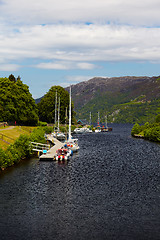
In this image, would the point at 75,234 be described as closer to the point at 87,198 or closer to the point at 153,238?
the point at 153,238

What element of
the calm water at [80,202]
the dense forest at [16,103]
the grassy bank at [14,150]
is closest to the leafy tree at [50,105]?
the dense forest at [16,103]

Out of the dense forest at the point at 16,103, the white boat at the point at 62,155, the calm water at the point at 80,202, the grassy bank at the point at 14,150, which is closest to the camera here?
the calm water at the point at 80,202

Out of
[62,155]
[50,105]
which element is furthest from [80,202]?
[50,105]

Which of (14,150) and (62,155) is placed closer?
(14,150)

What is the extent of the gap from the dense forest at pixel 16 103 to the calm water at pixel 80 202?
53.1m

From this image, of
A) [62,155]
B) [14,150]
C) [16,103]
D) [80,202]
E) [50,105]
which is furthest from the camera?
[50,105]

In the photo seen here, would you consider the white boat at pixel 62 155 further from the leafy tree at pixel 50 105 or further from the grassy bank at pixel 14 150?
the leafy tree at pixel 50 105

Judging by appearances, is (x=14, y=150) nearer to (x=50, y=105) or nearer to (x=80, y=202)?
(x=80, y=202)

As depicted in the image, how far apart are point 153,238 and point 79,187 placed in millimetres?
22887

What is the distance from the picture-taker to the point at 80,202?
47.1 meters

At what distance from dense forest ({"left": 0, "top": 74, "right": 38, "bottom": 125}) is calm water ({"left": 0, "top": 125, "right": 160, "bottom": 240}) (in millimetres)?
53115

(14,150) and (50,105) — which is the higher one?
(50,105)

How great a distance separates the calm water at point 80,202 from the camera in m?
36.3

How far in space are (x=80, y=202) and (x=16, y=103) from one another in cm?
9119
